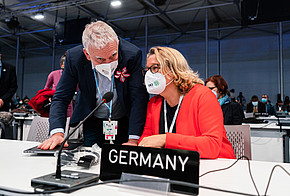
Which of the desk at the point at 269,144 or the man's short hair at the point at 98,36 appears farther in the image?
the desk at the point at 269,144

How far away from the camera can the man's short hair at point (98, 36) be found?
1.25 meters

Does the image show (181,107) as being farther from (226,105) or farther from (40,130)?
(226,105)

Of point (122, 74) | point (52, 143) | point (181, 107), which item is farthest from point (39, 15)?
point (181, 107)

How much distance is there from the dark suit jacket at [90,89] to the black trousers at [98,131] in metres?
0.12

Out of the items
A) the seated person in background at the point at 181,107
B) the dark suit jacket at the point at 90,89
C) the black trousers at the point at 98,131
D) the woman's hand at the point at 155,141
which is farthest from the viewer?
the black trousers at the point at 98,131

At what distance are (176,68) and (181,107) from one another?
0.22 meters

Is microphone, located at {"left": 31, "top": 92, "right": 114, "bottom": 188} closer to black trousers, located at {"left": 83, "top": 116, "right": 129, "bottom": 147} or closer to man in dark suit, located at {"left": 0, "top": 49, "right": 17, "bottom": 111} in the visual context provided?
black trousers, located at {"left": 83, "top": 116, "right": 129, "bottom": 147}

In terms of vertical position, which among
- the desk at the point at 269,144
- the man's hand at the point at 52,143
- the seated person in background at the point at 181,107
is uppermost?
the seated person in background at the point at 181,107

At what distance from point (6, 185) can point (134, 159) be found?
0.38 meters

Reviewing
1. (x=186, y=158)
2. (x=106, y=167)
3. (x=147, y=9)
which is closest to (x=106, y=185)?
(x=106, y=167)

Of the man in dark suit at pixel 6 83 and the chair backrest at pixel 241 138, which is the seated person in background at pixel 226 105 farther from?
the man in dark suit at pixel 6 83

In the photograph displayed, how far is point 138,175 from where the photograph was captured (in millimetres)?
717

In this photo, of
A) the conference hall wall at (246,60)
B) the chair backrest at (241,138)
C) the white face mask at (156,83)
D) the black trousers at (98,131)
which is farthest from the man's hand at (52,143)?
the conference hall wall at (246,60)

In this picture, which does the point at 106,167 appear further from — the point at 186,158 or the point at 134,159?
the point at 186,158
